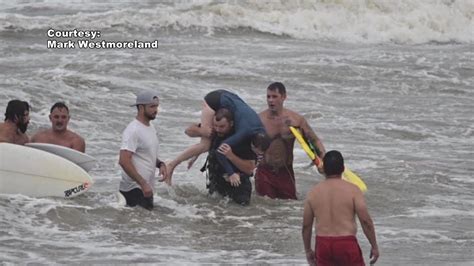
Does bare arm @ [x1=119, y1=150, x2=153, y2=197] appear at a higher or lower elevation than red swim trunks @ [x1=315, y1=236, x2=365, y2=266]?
higher

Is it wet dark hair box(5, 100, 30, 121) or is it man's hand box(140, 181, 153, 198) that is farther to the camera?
wet dark hair box(5, 100, 30, 121)

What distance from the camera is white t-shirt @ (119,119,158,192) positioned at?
9.16 metres

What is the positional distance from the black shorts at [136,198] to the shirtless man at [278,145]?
4.09ft

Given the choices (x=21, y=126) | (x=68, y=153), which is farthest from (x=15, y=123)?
(x=68, y=153)

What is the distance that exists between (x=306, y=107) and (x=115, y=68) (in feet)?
12.8

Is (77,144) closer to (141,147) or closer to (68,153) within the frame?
(68,153)

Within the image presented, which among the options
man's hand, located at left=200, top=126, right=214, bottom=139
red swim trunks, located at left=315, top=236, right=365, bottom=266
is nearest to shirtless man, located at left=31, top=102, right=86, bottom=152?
man's hand, located at left=200, top=126, right=214, bottom=139

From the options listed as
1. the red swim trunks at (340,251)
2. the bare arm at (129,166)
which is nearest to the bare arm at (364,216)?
the red swim trunks at (340,251)

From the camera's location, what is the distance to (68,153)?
10.0 m

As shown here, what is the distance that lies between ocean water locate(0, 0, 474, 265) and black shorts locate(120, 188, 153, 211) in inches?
3.7

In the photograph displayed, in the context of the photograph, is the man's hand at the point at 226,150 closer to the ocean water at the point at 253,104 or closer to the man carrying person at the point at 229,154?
the man carrying person at the point at 229,154

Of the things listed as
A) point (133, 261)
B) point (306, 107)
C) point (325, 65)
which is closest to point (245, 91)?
point (306, 107)

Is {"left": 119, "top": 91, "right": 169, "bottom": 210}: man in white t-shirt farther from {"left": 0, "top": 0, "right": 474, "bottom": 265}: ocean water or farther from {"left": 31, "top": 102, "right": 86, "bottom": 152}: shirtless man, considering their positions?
{"left": 31, "top": 102, "right": 86, "bottom": 152}: shirtless man

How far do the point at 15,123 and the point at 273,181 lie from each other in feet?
8.15
